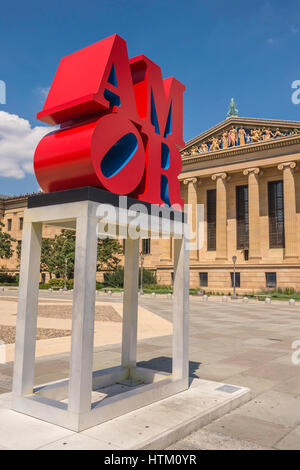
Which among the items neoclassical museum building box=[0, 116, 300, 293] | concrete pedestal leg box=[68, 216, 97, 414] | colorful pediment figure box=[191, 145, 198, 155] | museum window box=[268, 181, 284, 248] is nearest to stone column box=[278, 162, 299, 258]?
neoclassical museum building box=[0, 116, 300, 293]

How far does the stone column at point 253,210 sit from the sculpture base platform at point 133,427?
1865 inches

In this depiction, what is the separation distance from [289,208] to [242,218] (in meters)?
8.51

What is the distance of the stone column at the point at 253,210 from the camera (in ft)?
171

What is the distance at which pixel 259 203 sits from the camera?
55.0 metres

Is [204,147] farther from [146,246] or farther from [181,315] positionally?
[181,315]

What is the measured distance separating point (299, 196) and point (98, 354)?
47421 mm

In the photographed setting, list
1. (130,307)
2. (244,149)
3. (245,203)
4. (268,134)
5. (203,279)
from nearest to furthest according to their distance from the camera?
(130,307) < (268,134) < (244,149) < (203,279) < (245,203)

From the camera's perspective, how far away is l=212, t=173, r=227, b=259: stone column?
56125mm

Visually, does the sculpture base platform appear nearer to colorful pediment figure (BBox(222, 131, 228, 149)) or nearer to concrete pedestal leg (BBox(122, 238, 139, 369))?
concrete pedestal leg (BBox(122, 238, 139, 369))

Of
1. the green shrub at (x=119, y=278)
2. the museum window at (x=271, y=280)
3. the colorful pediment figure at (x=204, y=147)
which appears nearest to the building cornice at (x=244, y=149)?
the colorful pediment figure at (x=204, y=147)

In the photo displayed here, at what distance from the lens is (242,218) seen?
57.1 metres

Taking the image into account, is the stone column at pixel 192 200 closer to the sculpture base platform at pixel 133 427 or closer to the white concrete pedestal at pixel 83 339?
the white concrete pedestal at pixel 83 339

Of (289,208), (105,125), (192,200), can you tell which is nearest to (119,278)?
(192,200)
